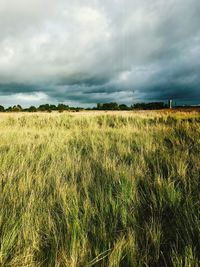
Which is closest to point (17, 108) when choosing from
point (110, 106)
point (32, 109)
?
point (32, 109)

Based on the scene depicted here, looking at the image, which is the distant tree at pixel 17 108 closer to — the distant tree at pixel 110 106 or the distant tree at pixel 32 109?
the distant tree at pixel 32 109

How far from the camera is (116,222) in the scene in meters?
1.85

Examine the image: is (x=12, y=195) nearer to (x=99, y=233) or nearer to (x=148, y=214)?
(x=99, y=233)

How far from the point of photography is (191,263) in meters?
1.37

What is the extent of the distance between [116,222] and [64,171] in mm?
1509

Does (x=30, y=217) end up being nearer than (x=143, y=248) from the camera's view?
No

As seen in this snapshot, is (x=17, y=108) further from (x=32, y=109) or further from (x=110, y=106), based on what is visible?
(x=110, y=106)

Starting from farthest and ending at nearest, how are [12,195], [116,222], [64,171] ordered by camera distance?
[64,171]
[12,195]
[116,222]

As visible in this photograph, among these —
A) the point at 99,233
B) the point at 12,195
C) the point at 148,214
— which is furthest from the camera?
the point at 12,195

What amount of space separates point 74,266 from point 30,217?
675mm

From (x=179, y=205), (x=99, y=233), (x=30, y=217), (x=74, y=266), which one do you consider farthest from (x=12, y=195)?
(x=179, y=205)

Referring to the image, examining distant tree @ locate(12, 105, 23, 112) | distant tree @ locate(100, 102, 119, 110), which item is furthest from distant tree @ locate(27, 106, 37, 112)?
distant tree @ locate(100, 102, 119, 110)

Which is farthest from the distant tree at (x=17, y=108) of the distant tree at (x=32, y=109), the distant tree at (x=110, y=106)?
the distant tree at (x=110, y=106)

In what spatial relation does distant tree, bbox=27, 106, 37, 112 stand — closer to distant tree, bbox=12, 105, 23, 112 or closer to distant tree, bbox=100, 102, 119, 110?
distant tree, bbox=12, 105, 23, 112
